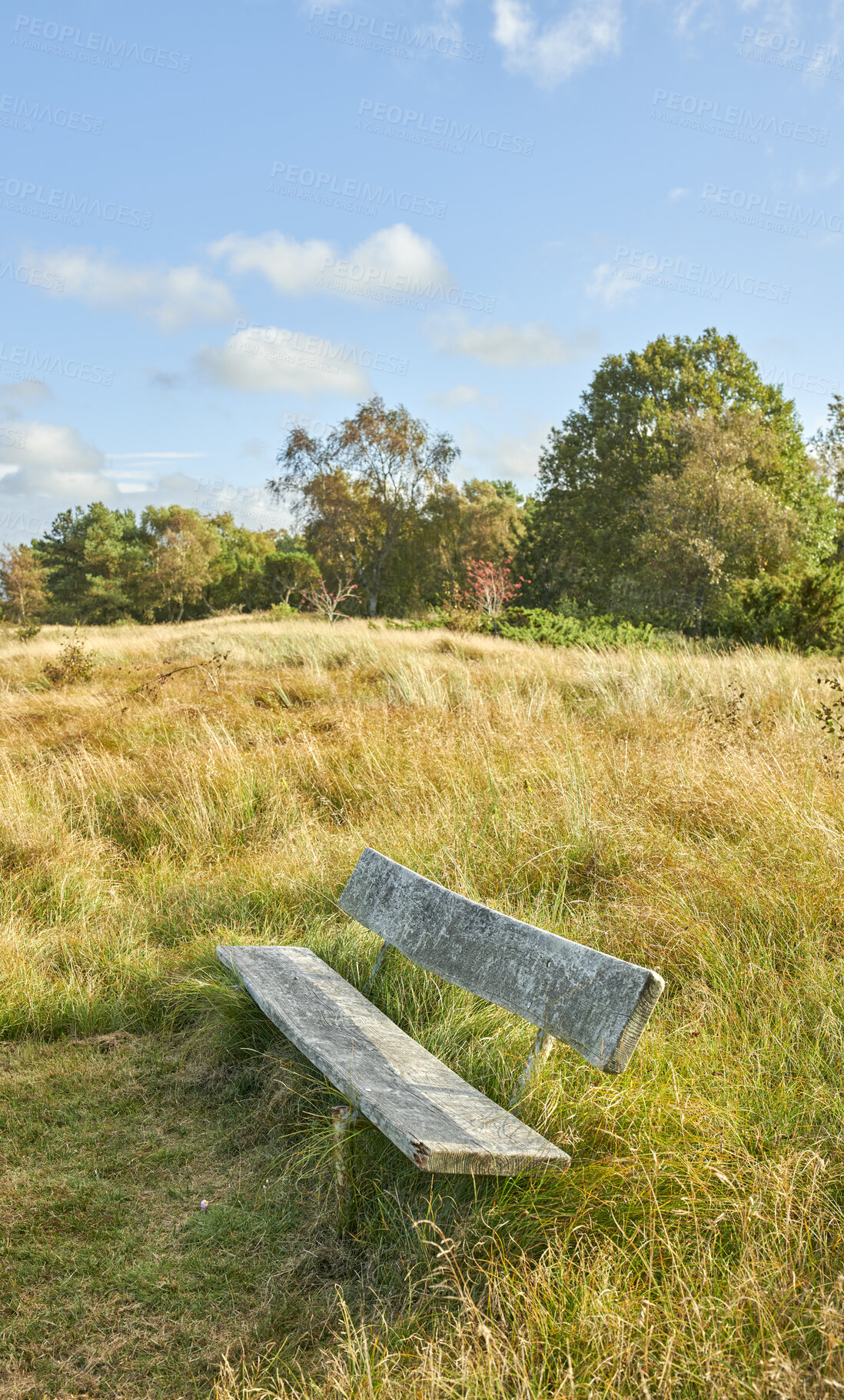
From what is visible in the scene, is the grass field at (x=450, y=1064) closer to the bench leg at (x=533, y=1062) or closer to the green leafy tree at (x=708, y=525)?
the bench leg at (x=533, y=1062)

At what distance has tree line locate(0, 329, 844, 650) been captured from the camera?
69.4 feet

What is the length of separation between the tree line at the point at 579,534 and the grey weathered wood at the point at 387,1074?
47.4 feet

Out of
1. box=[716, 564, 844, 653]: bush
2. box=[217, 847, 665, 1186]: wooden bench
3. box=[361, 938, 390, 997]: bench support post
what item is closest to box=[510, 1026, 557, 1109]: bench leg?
box=[217, 847, 665, 1186]: wooden bench

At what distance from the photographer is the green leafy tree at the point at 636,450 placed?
26.6 meters

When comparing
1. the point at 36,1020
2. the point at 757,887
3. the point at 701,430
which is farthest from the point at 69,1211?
the point at 701,430

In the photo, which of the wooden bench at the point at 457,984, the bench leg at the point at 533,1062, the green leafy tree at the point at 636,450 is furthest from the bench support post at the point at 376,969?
the green leafy tree at the point at 636,450

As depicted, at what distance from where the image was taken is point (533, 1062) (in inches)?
98.7

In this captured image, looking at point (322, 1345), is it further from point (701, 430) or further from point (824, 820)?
point (701, 430)

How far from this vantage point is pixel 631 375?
28.6m

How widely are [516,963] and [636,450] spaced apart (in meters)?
27.3

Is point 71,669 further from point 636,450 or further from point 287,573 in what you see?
point 287,573

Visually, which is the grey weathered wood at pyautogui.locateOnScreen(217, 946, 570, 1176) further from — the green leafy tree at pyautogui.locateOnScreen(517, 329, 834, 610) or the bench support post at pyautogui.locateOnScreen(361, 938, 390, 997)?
the green leafy tree at pyautogui.locateOnScreen(517, 329, 834, 610)

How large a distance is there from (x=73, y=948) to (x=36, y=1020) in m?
0.47

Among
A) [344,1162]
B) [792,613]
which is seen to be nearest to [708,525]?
[792,613]
